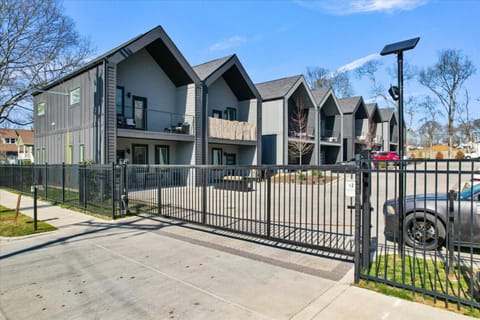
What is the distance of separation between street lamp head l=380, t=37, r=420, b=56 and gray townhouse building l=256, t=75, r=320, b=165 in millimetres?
18190

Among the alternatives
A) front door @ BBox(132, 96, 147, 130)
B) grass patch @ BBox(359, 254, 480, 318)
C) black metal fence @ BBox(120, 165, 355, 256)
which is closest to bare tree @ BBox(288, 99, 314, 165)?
front door @ BBox(132, 96, 147, 130)

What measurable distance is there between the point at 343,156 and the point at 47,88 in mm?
30181

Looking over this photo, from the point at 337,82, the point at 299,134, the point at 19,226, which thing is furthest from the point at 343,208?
the point at 337,82

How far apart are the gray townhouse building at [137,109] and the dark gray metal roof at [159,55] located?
0.14 feet

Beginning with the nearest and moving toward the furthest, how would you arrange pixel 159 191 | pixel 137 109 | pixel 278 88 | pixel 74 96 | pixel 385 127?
pixel 159 191
pixel 74 96
pixel 137 109
pixel 278 88
pixel 385 127

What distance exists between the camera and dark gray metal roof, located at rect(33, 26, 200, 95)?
14327 millimetres

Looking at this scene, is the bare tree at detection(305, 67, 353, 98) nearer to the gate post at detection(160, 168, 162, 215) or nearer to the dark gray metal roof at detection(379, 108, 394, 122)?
the dark gray metal roof at detection(379, 108, 394, 122)

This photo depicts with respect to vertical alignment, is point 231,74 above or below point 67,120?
above

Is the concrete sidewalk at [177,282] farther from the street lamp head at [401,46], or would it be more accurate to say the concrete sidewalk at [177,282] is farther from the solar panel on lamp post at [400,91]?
the street lamp head at [401,46]

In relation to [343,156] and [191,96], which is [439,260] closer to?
[191,96]

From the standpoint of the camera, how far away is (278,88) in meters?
25.0

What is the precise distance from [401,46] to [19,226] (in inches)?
420

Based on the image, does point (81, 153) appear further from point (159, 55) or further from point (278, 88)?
point (278, 88)

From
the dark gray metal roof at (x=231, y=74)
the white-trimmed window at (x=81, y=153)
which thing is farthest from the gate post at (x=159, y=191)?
the dark gray metal roof at (x=231, y=74)
